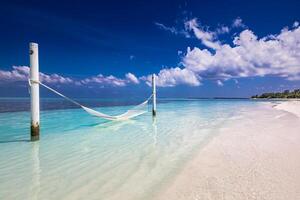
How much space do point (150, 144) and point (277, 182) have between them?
3517 mm

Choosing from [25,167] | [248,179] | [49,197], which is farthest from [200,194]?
[25,167]

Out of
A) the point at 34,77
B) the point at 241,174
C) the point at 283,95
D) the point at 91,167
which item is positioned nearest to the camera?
the point at 241,174

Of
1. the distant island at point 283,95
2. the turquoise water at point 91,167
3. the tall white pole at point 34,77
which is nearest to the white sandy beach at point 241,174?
the turquoise water at point 91,167

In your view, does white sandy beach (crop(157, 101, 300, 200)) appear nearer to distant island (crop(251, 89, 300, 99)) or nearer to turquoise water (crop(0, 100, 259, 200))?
turquoise water (crop(0, 100, 259, 200))

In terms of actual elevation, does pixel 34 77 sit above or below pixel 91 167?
above

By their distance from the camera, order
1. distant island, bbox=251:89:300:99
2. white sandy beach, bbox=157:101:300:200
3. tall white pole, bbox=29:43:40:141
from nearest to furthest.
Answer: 1. white sandy beach, bbox=157:101:300:200
2. tall white pole, bbox=29:43:40:141
3. distant island, bbox=251:89:300:99

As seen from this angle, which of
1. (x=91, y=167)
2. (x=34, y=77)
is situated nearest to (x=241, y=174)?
(x=91, y=167)

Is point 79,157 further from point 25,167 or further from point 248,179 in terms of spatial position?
point 248,179

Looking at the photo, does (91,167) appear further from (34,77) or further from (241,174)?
(34,77)

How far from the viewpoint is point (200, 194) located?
284 cm

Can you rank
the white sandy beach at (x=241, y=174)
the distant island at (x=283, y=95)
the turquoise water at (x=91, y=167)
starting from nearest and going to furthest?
the white sandy beach at (x=241, y=174)
the turquoise water at (x=91, y=167)
the distant island at (x=283, y=95)

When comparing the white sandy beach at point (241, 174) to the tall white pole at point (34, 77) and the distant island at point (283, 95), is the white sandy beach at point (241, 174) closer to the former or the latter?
the tall white pole at point (34, 77)

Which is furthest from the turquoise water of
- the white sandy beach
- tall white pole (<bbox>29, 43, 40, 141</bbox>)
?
tall white pole (<bbox>29, 43, 40, 141</bbox>)

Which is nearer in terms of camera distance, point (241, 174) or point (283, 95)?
point (241, 174)
